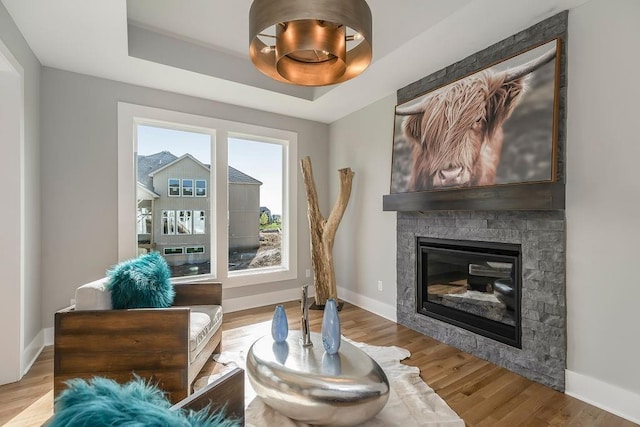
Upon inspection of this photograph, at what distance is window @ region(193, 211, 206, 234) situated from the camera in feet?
11.9

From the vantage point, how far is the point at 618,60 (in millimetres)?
1882

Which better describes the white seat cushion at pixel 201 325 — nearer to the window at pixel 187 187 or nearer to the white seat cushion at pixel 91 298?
the white seat cushion at pixel 91 298

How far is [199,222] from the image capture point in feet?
11.9

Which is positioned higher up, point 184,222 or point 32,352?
point 184,222

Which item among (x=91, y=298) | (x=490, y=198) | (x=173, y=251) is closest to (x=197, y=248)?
(x=173, y=251)

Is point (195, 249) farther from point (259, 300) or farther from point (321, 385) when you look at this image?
point (321, 385)

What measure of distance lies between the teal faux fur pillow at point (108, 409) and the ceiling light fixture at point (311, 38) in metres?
1.32

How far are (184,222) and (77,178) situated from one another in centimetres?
106

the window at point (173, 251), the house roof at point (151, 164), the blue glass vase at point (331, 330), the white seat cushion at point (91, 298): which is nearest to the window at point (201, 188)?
the house roof at point (151, 164)

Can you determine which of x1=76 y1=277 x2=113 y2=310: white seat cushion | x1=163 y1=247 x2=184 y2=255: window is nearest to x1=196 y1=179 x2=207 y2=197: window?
x1=163 y1=247 x2=184 y2=255: window

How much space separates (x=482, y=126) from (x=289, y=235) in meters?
2.62

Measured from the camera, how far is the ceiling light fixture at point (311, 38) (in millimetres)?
1237

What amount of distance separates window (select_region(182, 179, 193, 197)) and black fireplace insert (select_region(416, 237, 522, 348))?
2577 mm

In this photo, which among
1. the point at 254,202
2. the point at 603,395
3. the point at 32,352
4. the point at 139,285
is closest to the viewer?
the point at 603,395
